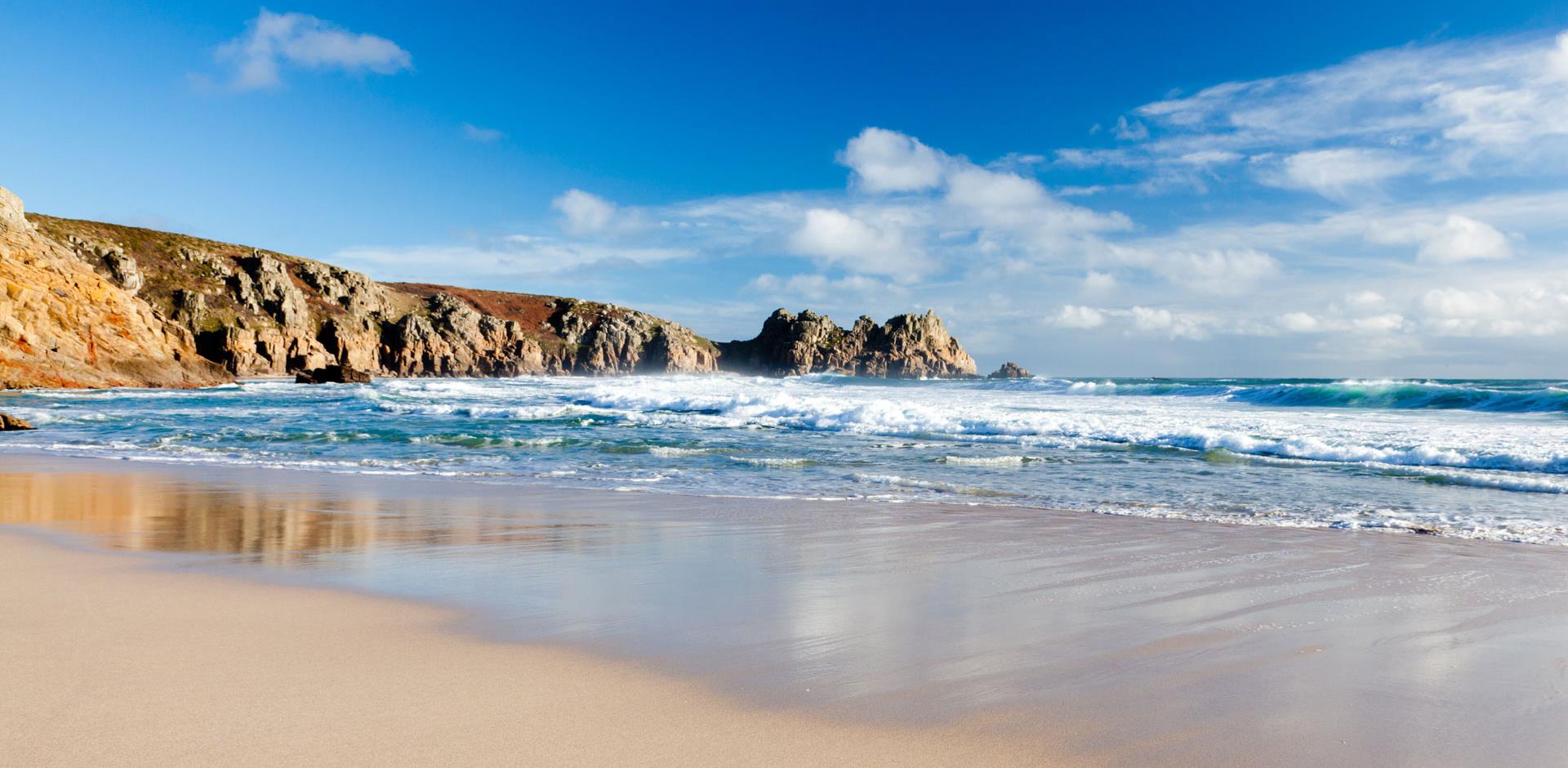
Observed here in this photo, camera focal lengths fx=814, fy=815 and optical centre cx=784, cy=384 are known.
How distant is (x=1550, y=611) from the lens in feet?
13.9

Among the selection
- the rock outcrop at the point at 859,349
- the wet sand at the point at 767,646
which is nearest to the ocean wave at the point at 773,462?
the wet sand at the point at 767,646

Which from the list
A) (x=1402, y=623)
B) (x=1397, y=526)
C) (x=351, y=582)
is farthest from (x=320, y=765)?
(x=1397, y=526)

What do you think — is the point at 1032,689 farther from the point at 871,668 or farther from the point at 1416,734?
the point at 1416,734

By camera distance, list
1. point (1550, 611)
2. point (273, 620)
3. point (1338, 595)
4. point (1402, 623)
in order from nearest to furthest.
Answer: point (273, 620) < point (1402, 623) < point (1550, 611) < point (1338, 595)

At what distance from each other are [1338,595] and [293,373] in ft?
270

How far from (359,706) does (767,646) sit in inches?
60.7

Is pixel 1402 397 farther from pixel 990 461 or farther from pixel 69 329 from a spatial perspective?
pixel 69 329

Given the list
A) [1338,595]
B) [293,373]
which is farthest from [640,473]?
[293,373]

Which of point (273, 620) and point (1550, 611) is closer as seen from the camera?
point (273, 620)

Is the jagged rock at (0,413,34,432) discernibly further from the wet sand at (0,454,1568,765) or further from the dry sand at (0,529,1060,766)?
the dry sand at (0,529,1060,766)

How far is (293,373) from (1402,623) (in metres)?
82.9

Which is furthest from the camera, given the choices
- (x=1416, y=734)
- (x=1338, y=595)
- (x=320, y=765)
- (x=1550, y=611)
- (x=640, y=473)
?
(x=640, y=473)

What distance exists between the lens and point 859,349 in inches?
5404

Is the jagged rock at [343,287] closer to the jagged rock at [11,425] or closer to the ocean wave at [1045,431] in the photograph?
the ocean wave at [1045,431]
